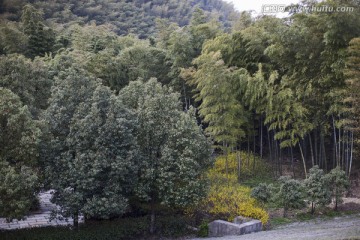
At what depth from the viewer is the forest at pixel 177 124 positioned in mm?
9242

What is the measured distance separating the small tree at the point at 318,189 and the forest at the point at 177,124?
0.03 meters

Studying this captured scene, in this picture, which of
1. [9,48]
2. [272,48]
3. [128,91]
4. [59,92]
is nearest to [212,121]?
[272,48]

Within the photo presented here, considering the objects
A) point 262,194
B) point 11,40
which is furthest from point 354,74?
point 11,40

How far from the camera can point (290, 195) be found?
11109 mm

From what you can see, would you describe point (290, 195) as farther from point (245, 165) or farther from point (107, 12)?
point (107, 12)

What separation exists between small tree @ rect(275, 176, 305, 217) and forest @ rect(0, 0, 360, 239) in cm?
4

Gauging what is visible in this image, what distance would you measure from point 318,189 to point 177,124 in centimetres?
442

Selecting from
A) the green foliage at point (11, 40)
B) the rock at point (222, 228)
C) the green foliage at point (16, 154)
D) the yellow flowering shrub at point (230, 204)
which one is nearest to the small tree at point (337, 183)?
the yellow flowering shrub at point (230, 204)

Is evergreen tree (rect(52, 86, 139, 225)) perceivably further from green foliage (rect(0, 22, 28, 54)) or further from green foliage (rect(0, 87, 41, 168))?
green foliage (rect(0, 22, 28, 54))

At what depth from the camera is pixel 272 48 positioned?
13398mm

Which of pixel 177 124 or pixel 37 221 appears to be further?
pixel 37 221

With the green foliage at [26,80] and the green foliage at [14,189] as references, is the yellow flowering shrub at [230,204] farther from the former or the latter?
the green foliage at [26,80]

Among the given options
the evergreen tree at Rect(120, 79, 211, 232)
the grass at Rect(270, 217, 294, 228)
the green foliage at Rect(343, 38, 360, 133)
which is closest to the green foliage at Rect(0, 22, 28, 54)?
the evergreen tree at Rect(120, 79, 211, 232)

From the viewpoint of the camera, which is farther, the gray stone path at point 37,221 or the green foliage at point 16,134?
the gray stone path at point 37,221
